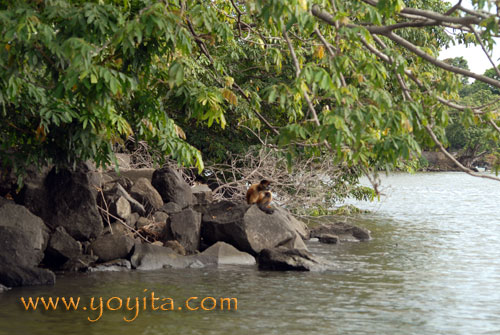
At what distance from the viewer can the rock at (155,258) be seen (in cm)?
1483

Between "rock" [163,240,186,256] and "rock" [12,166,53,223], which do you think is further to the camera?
"rock" [163,240,186,256]

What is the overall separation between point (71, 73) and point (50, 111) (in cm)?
391

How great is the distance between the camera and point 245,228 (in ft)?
53.2

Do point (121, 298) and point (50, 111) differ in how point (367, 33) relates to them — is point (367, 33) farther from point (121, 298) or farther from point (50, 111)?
point (121, 298)

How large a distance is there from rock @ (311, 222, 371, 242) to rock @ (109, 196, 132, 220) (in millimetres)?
6999

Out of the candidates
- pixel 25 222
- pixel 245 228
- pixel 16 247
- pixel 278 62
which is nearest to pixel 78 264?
pixel 25 222

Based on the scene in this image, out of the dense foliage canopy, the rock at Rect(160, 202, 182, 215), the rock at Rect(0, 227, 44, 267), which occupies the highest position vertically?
the dense foliage canopy

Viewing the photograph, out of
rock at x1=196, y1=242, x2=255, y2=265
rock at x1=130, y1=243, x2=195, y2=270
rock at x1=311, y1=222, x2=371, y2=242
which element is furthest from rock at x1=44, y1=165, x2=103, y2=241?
rock at x1=311, y1=222, x2=371, y2=242

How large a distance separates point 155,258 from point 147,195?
353cm

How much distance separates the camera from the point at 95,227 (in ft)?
50.7

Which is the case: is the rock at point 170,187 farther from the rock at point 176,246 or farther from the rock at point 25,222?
the rock at point 25,222

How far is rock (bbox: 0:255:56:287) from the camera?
12.4m

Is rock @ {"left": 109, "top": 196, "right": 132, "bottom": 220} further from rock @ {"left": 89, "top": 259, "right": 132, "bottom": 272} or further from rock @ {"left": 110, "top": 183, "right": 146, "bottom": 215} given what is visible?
rock @ {"left": 89, "top": 259, "right": 132, "bottom": 272}

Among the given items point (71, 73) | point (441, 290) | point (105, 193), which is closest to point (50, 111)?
point (71, 73)
